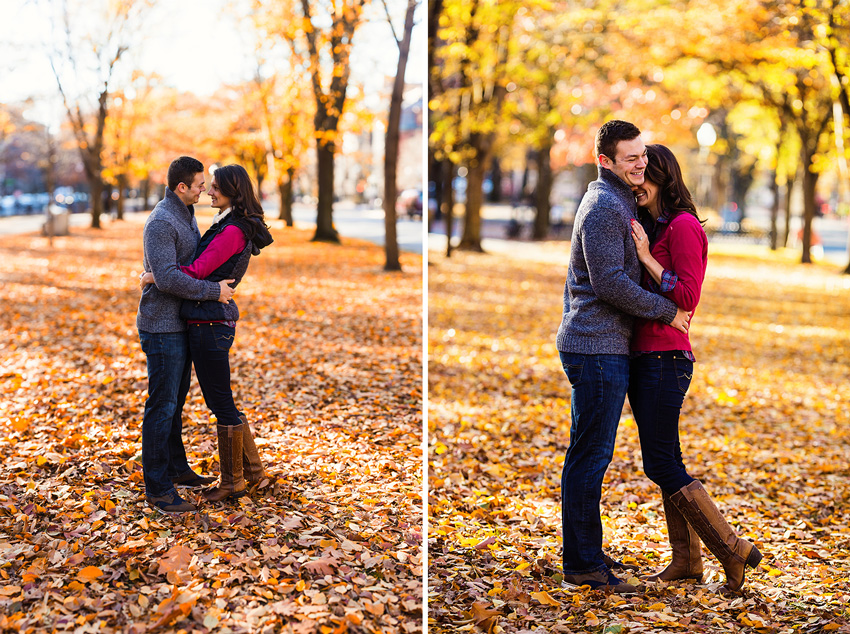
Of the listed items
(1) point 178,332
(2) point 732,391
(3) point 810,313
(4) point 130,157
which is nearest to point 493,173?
(4) point 130,157

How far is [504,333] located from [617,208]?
28.5 ft

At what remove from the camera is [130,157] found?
29781mm

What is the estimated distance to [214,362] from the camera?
15.0 ft

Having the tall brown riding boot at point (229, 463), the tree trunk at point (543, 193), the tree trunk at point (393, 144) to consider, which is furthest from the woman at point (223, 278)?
the tree trunk at point (543, 193)

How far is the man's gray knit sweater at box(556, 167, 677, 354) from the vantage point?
3.77 m

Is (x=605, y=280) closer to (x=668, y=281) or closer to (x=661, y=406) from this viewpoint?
(x=668, y=281)

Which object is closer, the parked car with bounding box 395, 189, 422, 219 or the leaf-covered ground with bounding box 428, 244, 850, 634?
the leaf-covered ground with bounding box 428, 244, 850, 634

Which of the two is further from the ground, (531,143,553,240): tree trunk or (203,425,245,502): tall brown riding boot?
(531,143,553,240): tree trunk

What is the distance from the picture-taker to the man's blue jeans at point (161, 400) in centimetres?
454

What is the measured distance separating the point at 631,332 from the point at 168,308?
2.47 meters

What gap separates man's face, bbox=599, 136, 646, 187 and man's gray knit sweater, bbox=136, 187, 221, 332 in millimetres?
2174

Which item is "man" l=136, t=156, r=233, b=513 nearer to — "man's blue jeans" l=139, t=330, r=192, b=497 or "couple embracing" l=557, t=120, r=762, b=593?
"man's blue jeans" l=139, t=330, r=192, b=497

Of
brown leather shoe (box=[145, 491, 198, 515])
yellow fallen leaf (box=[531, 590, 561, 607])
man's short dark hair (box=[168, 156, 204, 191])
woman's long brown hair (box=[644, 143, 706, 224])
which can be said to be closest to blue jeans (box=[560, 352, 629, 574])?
yellow fallen leaf (box=[531, 590, 561, 607])

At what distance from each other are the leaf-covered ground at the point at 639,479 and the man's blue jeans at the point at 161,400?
1619 mm
